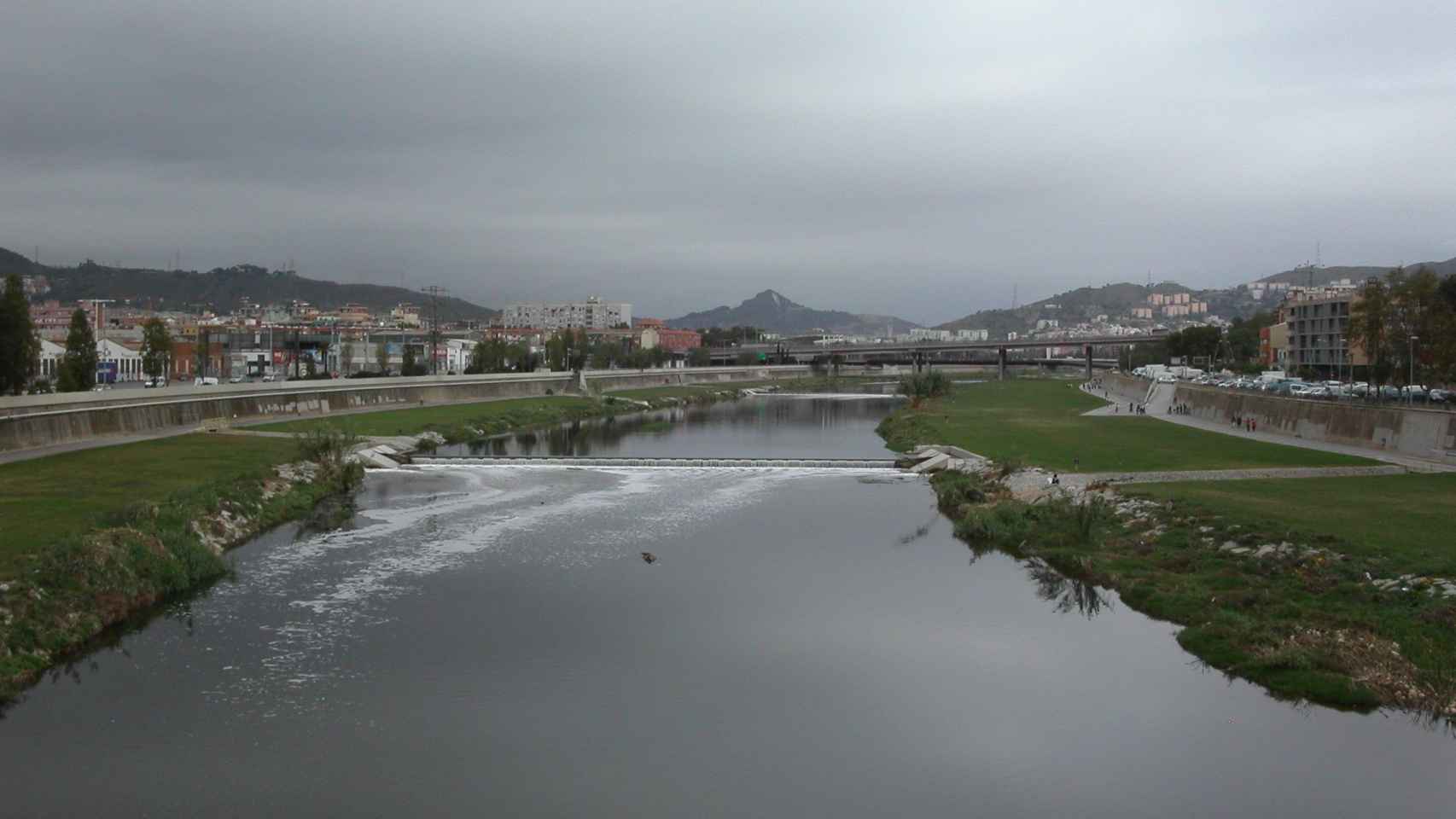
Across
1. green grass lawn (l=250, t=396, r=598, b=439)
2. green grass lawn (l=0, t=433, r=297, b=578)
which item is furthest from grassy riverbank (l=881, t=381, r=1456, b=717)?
green grass lawn (l=250, t=396, r=598, b=439)

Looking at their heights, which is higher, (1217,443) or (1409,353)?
(1409,353)

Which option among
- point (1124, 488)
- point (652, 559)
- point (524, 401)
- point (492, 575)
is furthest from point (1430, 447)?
point (524, 401)

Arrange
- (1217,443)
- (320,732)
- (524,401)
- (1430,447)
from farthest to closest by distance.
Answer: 1. (524,401)
2. (1217,443)
3. (1430,447)
4. (320,732)

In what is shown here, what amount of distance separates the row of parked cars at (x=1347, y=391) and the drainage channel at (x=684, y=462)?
2109cm

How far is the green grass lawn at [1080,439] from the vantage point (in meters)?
40.7

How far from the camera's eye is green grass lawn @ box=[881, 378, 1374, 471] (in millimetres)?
40688

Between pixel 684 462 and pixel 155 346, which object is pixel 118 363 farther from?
pixel 684 462

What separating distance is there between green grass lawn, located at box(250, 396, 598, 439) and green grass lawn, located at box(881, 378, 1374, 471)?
22.9 meters

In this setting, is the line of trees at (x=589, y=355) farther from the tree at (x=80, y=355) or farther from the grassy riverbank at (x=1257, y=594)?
the grassy riverbank at (x=1257, y=594)

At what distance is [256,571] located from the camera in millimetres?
25844

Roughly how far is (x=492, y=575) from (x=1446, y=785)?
59.9 ft

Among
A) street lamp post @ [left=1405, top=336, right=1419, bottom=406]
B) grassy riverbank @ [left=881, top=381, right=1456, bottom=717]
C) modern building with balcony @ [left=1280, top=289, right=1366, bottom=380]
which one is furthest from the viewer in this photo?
modern building with balcony @ [left=1280, top=289, right=1366, bottom=380]

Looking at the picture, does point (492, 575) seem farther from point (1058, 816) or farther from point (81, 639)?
point (1058, 816)

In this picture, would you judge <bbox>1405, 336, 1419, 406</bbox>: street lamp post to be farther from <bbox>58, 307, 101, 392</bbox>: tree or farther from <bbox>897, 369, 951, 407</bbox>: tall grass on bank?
<bbox>58, 307, 101, 392</bbox>: tree
